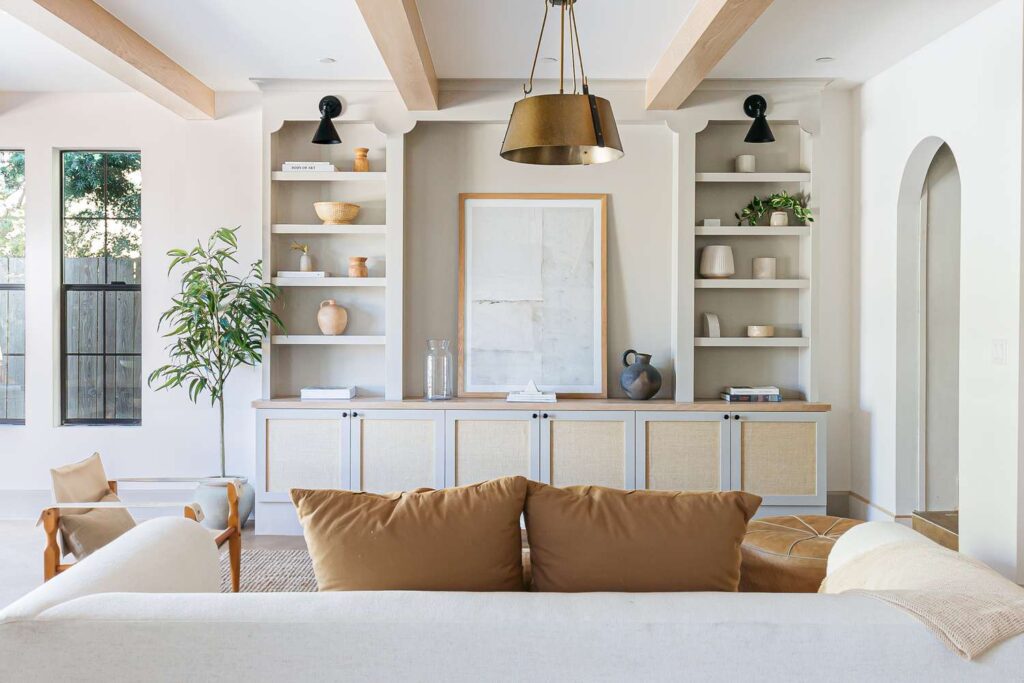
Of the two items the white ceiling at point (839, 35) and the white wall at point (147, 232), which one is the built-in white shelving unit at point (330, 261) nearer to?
the white wall at point (147, 232)

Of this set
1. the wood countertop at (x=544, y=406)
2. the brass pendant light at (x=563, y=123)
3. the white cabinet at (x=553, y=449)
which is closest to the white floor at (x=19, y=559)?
the white cabinet at (x=553, y=449)

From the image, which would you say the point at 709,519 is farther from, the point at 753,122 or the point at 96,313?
the point at 96,313

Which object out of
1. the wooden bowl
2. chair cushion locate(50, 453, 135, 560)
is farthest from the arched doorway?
chair cushion locate(50, 453, 135, 560)

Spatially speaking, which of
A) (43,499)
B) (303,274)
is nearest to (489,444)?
(303,274)

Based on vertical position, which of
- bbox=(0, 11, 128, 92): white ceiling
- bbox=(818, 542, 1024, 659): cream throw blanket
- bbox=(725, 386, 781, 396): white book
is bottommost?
bbox=(818, 542, 1024, 659): cream throw blanket

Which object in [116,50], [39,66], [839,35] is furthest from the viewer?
[39,66]

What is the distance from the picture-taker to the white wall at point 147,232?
16.8ft

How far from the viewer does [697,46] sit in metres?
3.67

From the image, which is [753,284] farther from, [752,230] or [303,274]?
[303,274]

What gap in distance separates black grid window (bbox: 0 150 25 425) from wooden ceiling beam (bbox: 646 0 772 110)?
4.14m

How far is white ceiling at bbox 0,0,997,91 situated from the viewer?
362cm

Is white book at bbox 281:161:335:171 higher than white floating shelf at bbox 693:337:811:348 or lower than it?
higher

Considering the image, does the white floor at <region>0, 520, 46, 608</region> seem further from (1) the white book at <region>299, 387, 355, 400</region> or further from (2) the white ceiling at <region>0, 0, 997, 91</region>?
(2) the white ceiling at <region>0, 0, 997, 91</region>

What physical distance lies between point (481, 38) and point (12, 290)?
357 cm
